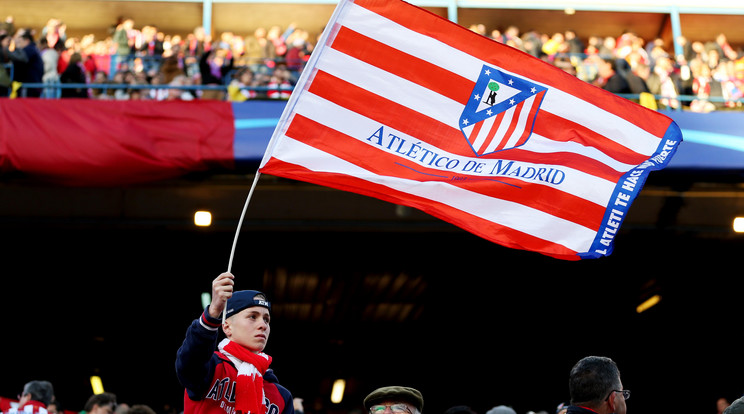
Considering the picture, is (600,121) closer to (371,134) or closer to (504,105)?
(504,105)

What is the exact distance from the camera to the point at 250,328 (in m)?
4.27

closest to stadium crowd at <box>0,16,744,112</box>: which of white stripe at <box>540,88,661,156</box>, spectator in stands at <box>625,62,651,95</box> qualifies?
spectator in stands at <box>625,62,651,95</box>

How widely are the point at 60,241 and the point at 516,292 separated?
27.9 feet

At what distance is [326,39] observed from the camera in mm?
5207

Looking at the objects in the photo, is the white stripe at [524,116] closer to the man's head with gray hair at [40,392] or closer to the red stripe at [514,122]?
the red stripe at [514,122]

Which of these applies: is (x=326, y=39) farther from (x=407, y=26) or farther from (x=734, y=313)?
(x=734, y=313)

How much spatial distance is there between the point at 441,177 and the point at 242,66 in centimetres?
894

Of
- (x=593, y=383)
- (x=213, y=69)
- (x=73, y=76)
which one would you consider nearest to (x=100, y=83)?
(x=73, y=76)

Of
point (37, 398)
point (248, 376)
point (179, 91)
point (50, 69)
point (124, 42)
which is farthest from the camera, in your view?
point (124, 42)

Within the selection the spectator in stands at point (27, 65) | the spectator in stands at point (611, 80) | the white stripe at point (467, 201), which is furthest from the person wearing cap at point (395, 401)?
the spectator in stands at point (27, 65)

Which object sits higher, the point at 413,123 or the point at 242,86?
the point at 242,86

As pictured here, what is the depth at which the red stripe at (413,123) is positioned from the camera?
5246 millimetres

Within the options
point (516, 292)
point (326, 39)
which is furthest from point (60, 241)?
point (326, 39)

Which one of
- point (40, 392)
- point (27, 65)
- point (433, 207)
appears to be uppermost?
point (27, 65)
